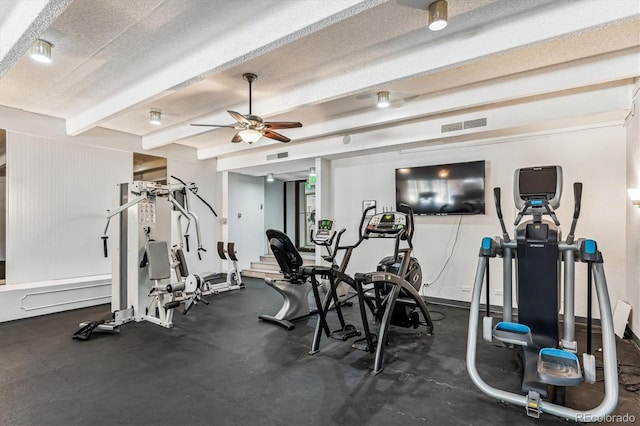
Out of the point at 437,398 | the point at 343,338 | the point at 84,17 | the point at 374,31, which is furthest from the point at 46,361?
the point at 374,31

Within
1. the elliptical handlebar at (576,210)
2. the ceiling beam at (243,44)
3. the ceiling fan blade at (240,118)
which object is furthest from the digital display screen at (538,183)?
the ceiling fan blade at (240,118)

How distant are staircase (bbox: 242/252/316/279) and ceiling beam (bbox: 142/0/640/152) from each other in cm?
438

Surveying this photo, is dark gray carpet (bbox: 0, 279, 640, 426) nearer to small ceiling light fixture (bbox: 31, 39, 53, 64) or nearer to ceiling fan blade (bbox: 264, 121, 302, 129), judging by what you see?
ceiling fan blade (bbox: 264, 121, 302, 129)

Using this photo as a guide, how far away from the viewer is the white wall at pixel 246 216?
27.3ft

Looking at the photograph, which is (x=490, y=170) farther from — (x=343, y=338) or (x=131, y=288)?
(x=131, y=288)

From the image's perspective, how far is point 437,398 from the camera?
2586 millimetres

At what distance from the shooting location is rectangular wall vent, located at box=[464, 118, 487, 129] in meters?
4.62

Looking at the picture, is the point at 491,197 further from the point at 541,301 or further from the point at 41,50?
the point at 41,50

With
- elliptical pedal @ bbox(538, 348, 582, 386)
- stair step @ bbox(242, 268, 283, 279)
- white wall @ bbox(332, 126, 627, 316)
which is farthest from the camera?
stair step @ bbox(242, 268, 283, 279)

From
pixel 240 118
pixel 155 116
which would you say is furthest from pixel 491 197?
pixel 155 116

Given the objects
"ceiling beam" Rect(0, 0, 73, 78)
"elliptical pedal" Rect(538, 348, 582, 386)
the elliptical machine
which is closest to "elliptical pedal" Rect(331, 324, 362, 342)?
the elliptical machine

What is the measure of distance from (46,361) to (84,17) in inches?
131

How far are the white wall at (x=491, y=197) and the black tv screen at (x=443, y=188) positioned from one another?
8.8 inches

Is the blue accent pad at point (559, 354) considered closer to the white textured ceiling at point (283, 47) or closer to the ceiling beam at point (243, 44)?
the white textured ceiling at point (283, 47)
